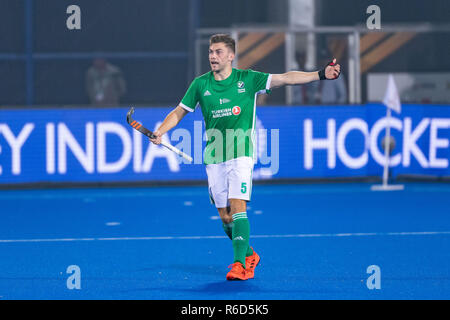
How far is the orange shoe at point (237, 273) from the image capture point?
8.03m

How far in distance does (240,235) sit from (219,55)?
1.54 meters

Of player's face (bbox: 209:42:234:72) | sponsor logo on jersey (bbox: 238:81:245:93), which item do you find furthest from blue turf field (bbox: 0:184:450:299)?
player's face (bbox: 209:42:234:72)

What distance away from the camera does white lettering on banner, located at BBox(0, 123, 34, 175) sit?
52.4 feet

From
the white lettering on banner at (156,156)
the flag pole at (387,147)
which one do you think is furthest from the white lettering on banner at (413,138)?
the white lettering on banner at (156,156)

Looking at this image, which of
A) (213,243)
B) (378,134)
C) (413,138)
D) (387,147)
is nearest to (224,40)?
(213,243)

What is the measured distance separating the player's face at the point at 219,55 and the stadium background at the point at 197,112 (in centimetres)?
190

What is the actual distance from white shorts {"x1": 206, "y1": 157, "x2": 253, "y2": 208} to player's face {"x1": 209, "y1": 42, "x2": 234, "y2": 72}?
820 mm

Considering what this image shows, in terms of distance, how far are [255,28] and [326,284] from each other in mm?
14338

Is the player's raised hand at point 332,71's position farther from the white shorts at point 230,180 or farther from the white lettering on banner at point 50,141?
the white lettering on banner at point 50,141

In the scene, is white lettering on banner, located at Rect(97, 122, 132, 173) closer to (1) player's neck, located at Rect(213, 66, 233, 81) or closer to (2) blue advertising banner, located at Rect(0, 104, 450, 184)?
(2) blue advertising banner, located at Rect(0, 104, 450, 184)

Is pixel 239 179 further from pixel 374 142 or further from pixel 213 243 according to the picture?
pixel 374 142

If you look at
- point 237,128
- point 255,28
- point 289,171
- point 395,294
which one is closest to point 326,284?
point 395,294

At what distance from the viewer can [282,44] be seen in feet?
77.6

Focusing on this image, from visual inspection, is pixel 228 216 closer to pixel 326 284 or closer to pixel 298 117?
pixel 326 284
